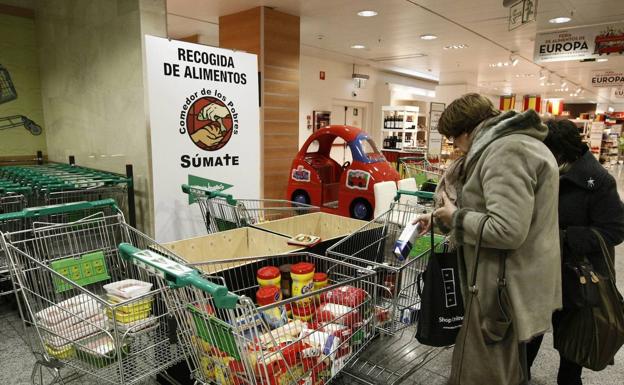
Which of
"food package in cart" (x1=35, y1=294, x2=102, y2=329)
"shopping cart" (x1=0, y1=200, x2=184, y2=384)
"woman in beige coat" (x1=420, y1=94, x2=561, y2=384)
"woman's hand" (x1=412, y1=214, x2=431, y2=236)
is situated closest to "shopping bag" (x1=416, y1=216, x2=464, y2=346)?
"woman in beige coat" (x1=420, y1=94, x2=561, y2=384)

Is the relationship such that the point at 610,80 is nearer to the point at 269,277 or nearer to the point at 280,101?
the point at 280,101

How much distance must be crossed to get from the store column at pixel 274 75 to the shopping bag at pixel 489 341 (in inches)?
209

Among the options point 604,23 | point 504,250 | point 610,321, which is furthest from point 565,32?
point 504,250

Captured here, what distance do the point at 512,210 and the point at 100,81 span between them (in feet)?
13.2

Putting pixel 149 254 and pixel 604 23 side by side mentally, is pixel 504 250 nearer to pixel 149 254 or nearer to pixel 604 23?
pixel 149 254

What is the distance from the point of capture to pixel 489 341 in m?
1.57

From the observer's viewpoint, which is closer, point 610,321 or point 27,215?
point 610,321

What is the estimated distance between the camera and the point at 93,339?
199 cm

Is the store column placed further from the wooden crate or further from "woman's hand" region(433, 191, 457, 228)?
"woman's hand" region(433, 191, 457, 228)

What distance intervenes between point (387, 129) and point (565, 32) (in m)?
4.63

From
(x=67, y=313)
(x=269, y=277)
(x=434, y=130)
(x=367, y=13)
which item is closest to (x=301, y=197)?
(x=367, y=13)

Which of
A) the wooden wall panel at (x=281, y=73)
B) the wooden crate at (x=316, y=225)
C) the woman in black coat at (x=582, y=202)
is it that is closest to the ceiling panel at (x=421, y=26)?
the wooden wall panel at (x=281, y=73)

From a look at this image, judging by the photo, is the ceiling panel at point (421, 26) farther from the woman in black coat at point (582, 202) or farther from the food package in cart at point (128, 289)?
the food package in cart at point (128, 289)

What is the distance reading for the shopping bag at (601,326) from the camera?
2.04m
